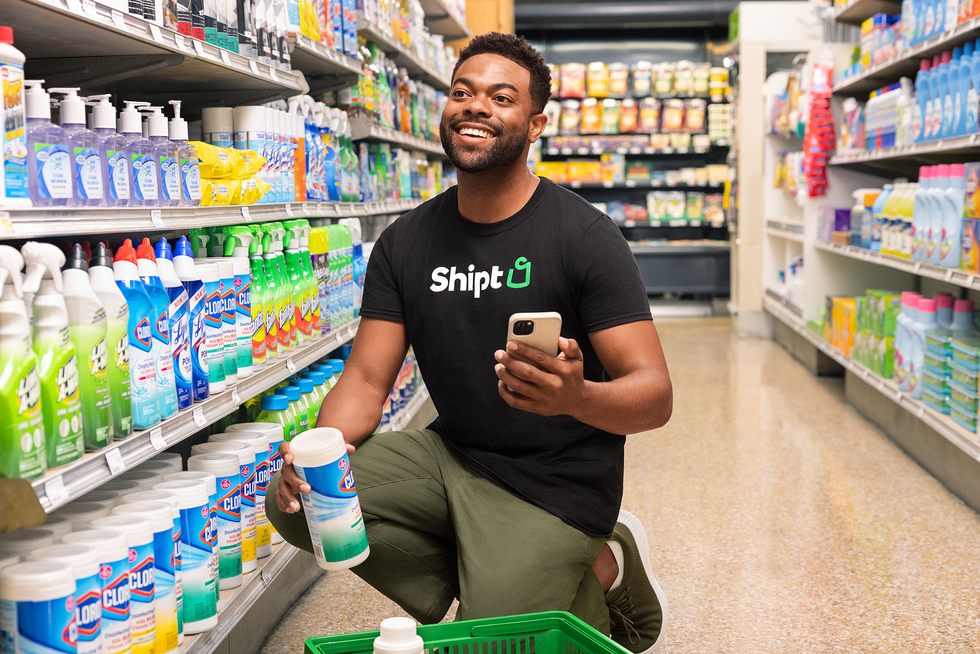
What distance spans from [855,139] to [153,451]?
455 centimetres

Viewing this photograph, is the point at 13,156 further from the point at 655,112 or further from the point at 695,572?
the point at 655,112

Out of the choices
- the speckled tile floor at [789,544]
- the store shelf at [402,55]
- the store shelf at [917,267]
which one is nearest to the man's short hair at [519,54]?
the speckled tile floor at [789,544]

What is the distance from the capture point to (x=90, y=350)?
4.74ft

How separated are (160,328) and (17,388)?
0.45 meters

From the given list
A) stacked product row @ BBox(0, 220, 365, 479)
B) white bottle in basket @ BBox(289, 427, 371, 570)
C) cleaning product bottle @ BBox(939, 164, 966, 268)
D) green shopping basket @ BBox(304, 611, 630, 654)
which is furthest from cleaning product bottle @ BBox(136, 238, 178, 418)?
cleaning product bottle @ BBox(939, 164, 966, 268)

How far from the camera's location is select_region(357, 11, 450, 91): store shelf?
11.4ft

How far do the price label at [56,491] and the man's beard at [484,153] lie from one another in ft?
3.26

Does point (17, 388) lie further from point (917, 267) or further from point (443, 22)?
point (443, 22)

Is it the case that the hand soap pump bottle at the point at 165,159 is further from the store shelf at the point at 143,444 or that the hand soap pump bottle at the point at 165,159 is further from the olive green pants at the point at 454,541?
the olive green pants at the point at 454,541

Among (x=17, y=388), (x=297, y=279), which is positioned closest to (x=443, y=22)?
(x=297, y=279)

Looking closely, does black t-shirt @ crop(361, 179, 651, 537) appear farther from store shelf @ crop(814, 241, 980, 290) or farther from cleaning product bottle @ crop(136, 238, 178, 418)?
store shelf @ crop(814, 241, 980, 290)

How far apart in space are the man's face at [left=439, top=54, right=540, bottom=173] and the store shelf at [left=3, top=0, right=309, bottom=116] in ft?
1.81

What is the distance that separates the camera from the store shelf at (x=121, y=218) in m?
1.29

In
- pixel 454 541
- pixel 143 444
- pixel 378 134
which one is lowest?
pixel 454 541
